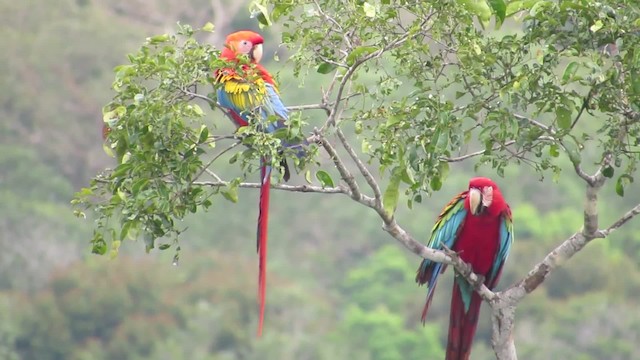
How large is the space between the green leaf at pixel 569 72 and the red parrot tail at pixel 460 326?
149cm

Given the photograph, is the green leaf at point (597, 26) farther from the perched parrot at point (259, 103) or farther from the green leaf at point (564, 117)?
the perched parrot at point (259, 103)

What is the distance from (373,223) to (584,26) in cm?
1812

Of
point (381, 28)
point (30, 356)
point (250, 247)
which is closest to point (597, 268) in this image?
point (250, 247)

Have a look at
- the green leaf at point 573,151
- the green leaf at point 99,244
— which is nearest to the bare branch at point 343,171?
the green leaf at point 573,151

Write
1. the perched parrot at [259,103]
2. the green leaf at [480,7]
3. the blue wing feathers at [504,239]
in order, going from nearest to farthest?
the green leaf at [480,7]
the perched parrot at [259,103]
the blue wing feathers at [504,239]

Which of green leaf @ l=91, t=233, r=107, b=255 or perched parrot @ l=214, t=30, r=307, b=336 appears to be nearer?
green leaf @ l=91, t=233, r=107, b=255

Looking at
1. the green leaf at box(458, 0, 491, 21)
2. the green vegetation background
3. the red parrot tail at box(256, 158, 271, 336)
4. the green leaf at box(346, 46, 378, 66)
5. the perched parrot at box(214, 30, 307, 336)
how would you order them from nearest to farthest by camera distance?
the green leaf at box(458, 0, 491, 21) < the green leaf at box(346, 46, 378, 66) < the perched parrot at box(214, 30, 307, 336) < the red parrot tail at box(256, 158, 271, 336) < the green vegetation background

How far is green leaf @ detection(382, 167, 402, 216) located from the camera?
3656mm

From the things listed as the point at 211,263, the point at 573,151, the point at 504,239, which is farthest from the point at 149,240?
the point at 211,263

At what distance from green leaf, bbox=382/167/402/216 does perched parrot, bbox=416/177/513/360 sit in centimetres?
104

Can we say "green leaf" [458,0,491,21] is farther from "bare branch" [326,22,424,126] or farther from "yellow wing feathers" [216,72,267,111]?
"yellow wing feathers" [216,72,267,111]

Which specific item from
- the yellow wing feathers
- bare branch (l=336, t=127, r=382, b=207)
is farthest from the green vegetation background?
bare branch (l=336, t=127, r=382, b=207)

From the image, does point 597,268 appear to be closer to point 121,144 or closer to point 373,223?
point 373,223

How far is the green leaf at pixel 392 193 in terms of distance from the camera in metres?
3.66
